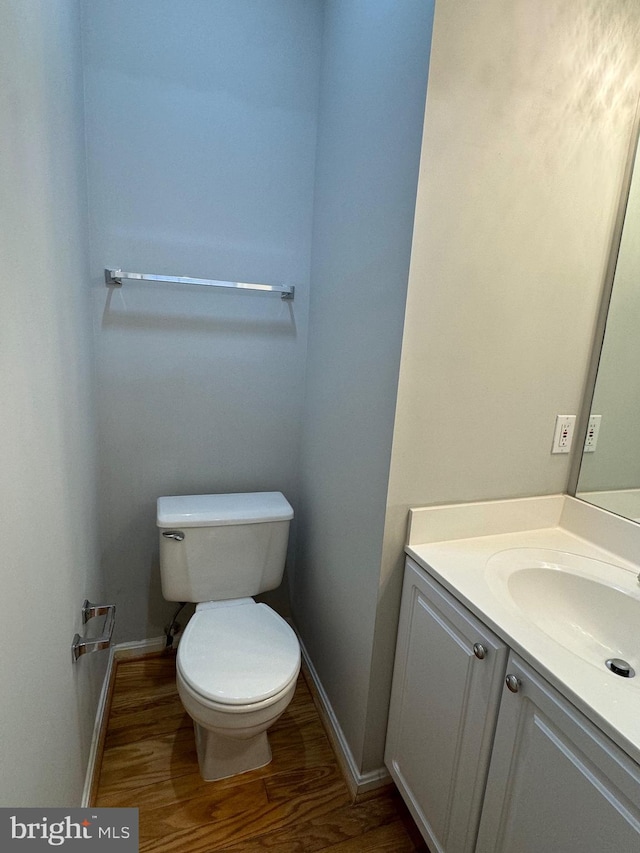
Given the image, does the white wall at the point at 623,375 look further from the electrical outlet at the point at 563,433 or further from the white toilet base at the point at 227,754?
the white toilet base at the point at 227,754

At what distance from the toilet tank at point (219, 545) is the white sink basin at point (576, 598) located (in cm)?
86

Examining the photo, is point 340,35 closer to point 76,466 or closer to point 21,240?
point 21,240

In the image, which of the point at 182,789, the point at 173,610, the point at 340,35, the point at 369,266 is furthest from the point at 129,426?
the point at 340,35

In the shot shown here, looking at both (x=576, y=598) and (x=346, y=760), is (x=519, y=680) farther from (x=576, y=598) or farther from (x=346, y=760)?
(x=346, y=760)

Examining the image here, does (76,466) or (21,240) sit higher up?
(21,240)

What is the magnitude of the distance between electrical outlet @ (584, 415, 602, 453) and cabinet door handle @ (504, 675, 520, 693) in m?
0.82

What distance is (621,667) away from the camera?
101 centimetres

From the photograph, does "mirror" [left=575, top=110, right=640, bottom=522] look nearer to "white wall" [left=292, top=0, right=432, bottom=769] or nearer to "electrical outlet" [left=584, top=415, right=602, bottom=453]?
"electrical outlet" [left=584, top=415, right=602, bottom=453]

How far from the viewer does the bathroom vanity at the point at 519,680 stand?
0.76 meters

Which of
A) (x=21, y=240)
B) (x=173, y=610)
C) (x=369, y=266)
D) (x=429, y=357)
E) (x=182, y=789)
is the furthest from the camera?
(x=173, y=610)

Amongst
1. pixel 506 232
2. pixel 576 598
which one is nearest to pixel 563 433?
pixel 576 598

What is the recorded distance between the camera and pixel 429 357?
46.6 inches

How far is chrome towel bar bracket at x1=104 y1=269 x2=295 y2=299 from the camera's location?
5.08 feet

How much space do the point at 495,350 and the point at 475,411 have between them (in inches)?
7.1
